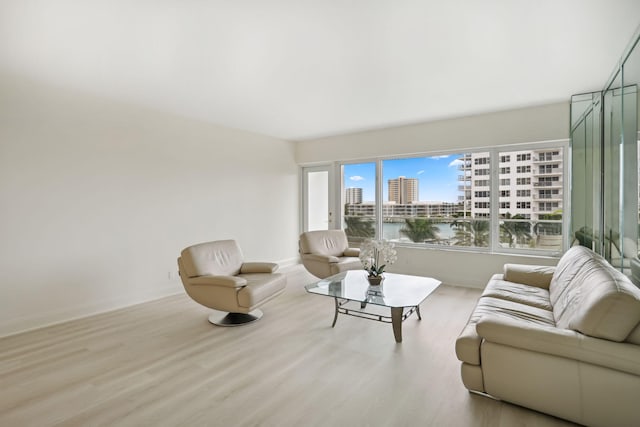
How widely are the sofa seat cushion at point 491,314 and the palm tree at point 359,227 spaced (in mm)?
3359

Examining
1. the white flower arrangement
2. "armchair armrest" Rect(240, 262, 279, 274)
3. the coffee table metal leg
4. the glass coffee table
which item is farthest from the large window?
the coffee table metal leg

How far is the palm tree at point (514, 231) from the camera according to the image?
4654mm

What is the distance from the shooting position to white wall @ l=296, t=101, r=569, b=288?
4.38m

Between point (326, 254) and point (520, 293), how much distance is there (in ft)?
8.85

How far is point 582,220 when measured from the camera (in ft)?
12.3

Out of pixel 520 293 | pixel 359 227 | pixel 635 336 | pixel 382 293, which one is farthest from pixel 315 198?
pixel 635 336

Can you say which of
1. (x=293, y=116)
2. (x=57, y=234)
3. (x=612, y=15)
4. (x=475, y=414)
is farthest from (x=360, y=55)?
(x=57, y=234)

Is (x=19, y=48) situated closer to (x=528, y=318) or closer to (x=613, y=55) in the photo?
(x=528, y=318)

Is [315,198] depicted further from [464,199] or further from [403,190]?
[464,199]

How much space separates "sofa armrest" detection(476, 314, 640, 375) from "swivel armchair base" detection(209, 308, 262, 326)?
2.38 metres

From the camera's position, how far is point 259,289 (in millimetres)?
3322

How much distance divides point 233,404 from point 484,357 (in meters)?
1.65

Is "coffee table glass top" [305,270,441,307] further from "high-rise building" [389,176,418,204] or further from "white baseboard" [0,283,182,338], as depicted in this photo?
"white baseboard" [0,283,182,338]

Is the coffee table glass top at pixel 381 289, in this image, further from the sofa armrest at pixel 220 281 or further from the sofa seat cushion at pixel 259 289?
the sofa armrest at pixel 220 281
